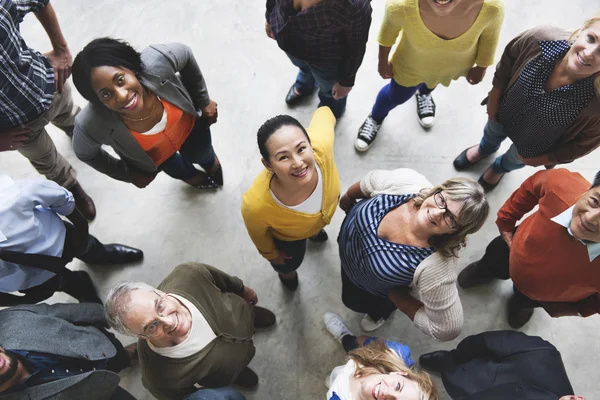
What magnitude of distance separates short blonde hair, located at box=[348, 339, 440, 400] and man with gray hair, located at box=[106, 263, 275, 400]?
62 centimetres

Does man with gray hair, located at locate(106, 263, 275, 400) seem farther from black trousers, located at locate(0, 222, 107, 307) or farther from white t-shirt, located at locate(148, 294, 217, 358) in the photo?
black trousers, located at locate(0, 222, 107, 307)

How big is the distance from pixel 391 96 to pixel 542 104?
44.0 inches

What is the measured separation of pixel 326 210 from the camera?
2111 millimetres

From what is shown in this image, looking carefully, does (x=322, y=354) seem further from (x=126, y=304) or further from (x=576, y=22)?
(x=576, y=22)

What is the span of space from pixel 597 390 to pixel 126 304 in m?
3.01

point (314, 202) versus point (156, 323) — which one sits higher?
point (314, 202)

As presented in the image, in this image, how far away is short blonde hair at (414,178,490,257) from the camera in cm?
167

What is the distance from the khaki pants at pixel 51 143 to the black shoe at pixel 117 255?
58cm

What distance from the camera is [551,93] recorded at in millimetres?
1938

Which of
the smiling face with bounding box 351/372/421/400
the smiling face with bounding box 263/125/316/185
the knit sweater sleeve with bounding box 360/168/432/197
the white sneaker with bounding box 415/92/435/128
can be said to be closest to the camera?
the smiling face with bounding box 351/372/421/400

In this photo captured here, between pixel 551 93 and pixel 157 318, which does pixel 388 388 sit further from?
pixel 551 93

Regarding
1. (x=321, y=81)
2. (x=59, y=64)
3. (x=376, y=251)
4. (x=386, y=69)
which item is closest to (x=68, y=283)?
(x=59, y=64)

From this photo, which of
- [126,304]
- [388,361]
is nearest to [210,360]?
[126,304]

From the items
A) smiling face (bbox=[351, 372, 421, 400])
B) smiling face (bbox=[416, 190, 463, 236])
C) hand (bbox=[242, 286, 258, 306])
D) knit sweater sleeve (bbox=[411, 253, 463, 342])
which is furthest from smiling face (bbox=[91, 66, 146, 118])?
smiling face (bbox=[351, 372, 421, 400])
